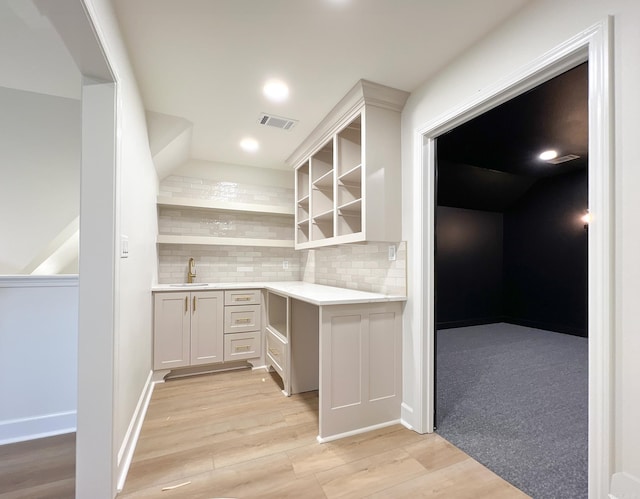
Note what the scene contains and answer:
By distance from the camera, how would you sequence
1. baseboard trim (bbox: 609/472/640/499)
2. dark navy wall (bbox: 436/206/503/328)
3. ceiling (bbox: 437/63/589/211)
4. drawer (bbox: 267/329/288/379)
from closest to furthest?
baseboard trim (bbox: 609/472/640/499)
ceiling (bbox: 437/63/589/211)
drawer (bbox: 267/329/288/379)
dark navy wall (bbox: 436/206/503/328)

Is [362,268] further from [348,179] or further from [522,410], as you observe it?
[522,410]

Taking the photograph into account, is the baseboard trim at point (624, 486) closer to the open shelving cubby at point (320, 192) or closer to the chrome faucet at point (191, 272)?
the open shelving cubby at point (320, 192)

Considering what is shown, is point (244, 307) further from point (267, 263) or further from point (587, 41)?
point (587, 41)

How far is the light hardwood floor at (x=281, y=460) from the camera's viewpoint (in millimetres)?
1463

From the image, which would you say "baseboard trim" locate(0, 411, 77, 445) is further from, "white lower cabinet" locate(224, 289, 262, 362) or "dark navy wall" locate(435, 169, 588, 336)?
"dark navy wall" locate(435, 169, 588, 336)

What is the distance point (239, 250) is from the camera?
12.4ft

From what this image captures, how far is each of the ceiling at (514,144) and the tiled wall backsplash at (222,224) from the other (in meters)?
2.34

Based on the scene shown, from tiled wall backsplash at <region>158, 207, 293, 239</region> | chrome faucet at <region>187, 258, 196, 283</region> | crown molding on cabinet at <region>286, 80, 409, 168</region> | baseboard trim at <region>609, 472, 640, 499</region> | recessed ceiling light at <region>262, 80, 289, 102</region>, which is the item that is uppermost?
recessed ceiling light at <region>262, 80, 289, 102</region>

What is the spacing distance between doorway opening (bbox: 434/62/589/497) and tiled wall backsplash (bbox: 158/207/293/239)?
228cm

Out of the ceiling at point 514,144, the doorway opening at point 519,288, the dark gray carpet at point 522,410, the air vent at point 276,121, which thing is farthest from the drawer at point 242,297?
the ceiling at point 514,144

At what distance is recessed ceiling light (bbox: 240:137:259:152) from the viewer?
9.92 feet

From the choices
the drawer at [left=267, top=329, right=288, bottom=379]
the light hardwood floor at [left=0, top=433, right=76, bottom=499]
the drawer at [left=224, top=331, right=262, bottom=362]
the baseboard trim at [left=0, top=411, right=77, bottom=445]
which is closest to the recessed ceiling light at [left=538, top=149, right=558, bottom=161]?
the drawer at [left=267, top=329, right=288, bottom=379]

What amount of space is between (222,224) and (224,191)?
434 millimetres

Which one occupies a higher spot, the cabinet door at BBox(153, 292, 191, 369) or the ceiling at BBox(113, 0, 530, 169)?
the ceiling at BBox(113, 0, 530, 169)
